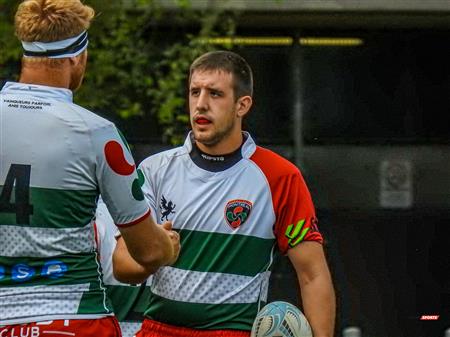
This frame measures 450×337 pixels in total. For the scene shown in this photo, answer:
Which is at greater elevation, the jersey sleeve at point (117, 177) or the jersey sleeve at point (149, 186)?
the jersey sleeve at point (117, 177)

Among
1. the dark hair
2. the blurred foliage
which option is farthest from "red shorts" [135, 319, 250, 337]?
the blurred foliage

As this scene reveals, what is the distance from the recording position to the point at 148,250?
4.80 metres

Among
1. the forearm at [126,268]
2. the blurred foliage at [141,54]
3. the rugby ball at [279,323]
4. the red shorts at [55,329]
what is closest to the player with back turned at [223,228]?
the rugby ball at [279,323]

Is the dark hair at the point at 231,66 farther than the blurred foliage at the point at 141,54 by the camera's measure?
No

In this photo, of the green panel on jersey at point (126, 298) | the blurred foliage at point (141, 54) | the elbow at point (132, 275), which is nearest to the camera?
the elbow at point (132, 275)

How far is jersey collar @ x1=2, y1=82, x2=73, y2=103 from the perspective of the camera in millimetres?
4762

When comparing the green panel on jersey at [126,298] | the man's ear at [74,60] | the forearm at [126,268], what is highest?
the man's ear at [74,60]

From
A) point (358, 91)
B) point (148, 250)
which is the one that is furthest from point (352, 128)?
point (148, 250)

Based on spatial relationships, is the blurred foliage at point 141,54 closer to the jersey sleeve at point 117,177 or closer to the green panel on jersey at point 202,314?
the green panel on jersey at point 202,314

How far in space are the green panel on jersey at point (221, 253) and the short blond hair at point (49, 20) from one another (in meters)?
1.49

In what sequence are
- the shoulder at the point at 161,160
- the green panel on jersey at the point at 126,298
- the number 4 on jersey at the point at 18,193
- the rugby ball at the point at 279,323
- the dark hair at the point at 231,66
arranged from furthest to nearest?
1. the green panel on jersey at the point at 126,298
2. the dark hair at the point at 231,66
3. the shoulder at the point at 161,160
4. the rugby ball at the point at 279,323
5. the number 4 on jersey at the point at 18,193

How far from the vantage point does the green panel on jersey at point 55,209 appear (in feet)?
15.3

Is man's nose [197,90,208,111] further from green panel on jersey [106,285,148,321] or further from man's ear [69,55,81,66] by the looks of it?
man's ear [69,55,81,66]

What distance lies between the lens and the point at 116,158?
476 cm
